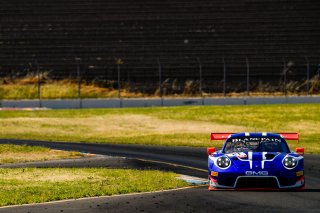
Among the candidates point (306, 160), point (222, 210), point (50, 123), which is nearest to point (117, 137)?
point (50, 123)

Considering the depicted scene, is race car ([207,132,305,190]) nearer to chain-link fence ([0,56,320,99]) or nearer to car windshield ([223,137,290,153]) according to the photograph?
car windshield ([223,137,290,153])

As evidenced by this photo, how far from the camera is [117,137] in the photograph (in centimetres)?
4100

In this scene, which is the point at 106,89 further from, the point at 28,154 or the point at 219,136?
the point at 219,136

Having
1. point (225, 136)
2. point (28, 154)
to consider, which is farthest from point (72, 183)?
point (28, 154)

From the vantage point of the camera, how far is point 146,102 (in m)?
53.1

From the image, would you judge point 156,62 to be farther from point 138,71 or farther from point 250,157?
point 250,157

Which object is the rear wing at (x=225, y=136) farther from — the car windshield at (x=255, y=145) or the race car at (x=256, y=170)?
the race car at (x=256, y=170)

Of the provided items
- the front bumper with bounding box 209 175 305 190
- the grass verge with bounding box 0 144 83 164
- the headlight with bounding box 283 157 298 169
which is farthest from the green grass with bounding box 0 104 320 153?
the headlight with bounding box 283 157 298 169

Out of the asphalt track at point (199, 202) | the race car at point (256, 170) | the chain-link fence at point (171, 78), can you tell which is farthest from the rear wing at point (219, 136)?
the chain-link fence at point (171, 78)

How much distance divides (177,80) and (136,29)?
570cm

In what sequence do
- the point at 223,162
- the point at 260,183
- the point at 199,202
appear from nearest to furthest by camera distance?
1. the point at 199,202
2. the point at 260,183
3. the point at 223,162

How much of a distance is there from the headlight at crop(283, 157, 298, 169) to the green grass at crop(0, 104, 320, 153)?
19.6 meters

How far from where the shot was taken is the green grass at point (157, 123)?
40906 millimetres

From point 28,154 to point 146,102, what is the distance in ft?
77.6
